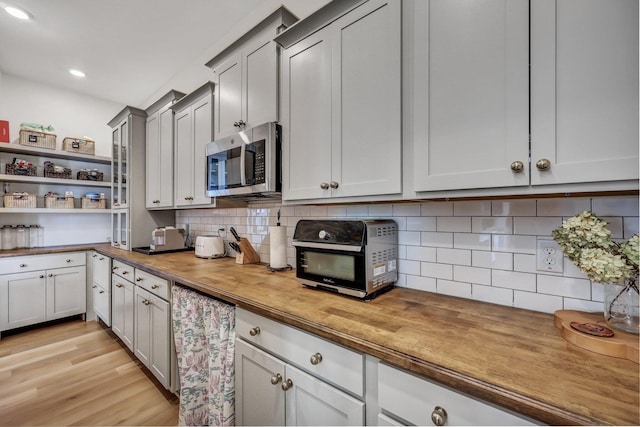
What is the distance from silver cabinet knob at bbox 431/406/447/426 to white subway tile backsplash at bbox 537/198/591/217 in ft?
2.77

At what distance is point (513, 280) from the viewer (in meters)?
1.14

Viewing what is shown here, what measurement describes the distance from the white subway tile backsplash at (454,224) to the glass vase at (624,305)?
0.49 metres

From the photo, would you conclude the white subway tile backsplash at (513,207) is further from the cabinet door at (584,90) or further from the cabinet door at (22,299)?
the cabinet door at (22,299)

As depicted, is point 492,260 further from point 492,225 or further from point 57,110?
point 57,110

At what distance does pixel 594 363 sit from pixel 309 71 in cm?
159

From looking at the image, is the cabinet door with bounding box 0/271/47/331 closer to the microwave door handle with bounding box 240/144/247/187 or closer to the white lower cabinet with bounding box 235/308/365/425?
the microwave door handle with bounding box 240/144/247/187

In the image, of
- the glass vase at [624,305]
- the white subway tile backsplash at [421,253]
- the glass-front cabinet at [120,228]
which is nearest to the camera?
the glass vase at [624,305]

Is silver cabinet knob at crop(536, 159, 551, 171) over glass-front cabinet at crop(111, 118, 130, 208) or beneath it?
beneath

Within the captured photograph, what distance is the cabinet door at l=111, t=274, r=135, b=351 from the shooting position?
2314 millimetres

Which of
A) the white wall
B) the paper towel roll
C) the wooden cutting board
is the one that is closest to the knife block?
the paper towel roll

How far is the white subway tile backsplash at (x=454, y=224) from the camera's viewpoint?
126cm

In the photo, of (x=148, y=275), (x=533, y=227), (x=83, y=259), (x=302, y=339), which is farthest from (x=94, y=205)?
(x=533, y=227)

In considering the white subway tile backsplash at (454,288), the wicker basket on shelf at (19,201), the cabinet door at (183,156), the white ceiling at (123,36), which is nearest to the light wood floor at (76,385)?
the wicker basket on shelf at (19,201)

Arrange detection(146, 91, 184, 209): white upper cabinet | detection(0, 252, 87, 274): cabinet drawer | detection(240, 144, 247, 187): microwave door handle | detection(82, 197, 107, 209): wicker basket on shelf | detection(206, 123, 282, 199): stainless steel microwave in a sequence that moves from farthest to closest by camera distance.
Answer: detection(82, 197, 107, 209): wicker basket on shelf, detection(0, 252, 87, 274): cabinet drawer, detection(146, 91, 184, 209): white upper cabinet, detection(240, 144, 247, 187): microwave door handle, detection(206, 123, 282, 199): stainless steel microwave
